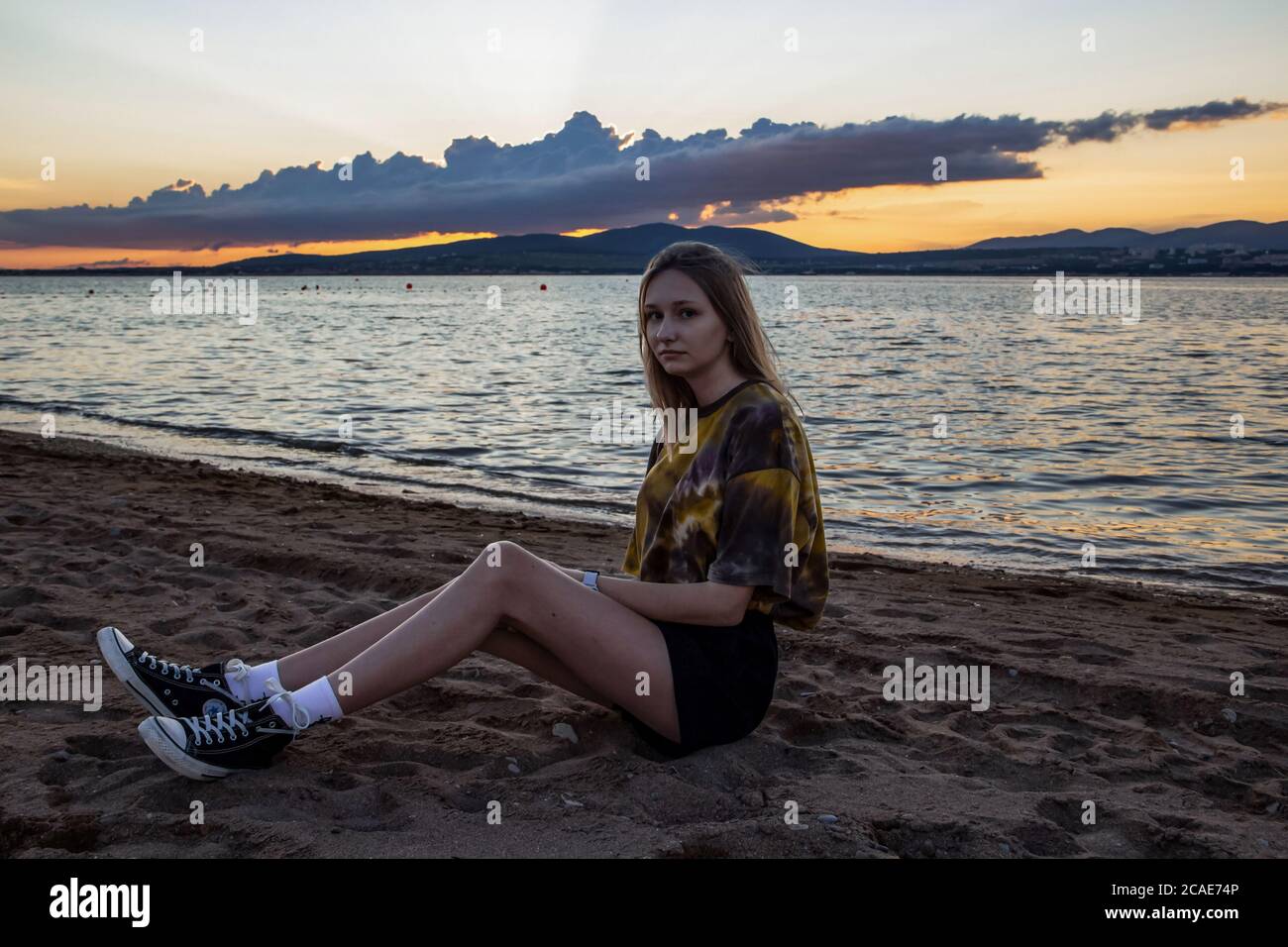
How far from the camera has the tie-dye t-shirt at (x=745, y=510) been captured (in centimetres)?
310

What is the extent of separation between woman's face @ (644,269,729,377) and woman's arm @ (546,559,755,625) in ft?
2.36

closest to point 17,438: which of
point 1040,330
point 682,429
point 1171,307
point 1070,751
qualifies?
point 682,429

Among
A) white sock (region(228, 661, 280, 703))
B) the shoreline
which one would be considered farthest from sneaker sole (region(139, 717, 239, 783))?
the shoreline

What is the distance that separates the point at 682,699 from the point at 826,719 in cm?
89

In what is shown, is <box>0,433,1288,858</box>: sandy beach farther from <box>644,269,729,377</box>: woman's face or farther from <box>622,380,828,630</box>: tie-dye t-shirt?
<box>644,269,729,377</box>: woman's face

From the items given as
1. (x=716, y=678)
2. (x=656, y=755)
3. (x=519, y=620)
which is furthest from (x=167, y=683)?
(x=716, y=678)

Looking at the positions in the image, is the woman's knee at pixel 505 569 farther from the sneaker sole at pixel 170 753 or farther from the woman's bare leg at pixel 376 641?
the sneaker sole at pixel 170 753

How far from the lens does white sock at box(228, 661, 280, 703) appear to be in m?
3.28

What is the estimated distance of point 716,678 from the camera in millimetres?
3283

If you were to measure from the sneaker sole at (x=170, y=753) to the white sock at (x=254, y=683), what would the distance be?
280mm

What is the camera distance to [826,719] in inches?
154

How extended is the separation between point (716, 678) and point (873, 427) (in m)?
12.4

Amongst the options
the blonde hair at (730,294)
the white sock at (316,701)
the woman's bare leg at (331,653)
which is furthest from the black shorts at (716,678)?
the white sock at (316,701)
